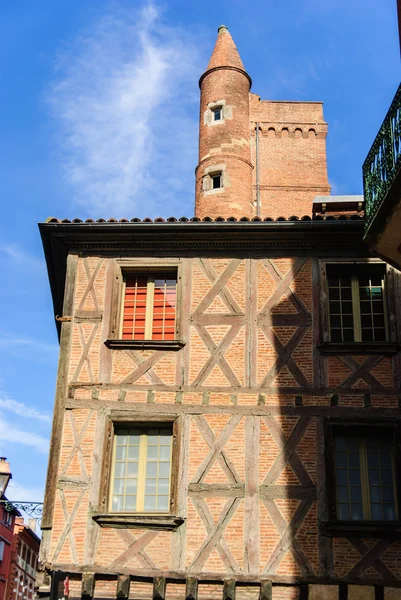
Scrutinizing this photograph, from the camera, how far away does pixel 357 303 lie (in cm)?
1443

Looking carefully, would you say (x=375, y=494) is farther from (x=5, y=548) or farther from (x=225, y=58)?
(x=5, y=548)

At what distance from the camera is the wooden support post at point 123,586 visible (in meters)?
12.3

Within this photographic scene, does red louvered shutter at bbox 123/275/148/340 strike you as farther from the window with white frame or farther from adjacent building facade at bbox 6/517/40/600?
adjacent building facade at bbox 6/517/40/600

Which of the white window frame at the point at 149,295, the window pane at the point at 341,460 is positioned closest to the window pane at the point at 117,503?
the white window frame at the point at 149,295

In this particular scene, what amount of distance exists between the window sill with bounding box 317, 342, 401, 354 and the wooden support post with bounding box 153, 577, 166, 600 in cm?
455

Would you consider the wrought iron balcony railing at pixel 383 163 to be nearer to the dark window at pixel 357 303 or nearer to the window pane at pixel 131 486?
the dark window at pixel 357 303

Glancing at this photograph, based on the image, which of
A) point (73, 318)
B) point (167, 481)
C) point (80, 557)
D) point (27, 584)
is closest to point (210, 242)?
point (73, 318)

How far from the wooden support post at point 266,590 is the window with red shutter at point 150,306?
439cm

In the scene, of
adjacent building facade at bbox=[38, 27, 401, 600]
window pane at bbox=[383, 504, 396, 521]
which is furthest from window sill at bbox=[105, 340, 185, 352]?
window pane at bbox=[383, 504, 396, 521]

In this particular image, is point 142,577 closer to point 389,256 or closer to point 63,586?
point 63,586

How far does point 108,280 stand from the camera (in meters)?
14.7

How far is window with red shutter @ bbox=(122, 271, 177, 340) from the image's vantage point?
47.2 ft

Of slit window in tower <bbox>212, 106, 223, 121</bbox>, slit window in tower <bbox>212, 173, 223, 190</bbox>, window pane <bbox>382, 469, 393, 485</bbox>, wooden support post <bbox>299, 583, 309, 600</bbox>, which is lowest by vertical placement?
wooden support post <bbox>299, 583, 309, 600</bbox>

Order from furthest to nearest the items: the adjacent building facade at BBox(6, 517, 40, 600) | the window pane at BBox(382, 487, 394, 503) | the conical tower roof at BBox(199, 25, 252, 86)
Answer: the adjacent building facade at BBox(6, 517, 40, 600) < the conical tower roof at BBox(199, 25, 252, 86) < the window pane at BBox(382, 487, 394, 503)
